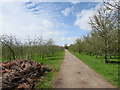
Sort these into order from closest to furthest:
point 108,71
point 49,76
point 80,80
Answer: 1. point 80,80
2. point 49,76
3. point 108,71

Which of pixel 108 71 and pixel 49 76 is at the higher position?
pixel 108 71

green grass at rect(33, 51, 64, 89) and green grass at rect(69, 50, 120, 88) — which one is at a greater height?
green grass at rect(69, 50, 120, 88)

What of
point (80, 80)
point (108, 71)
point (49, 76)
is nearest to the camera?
point (80, 80)

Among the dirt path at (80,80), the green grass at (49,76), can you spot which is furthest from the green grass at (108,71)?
the green grass at (49,76)

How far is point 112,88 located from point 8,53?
1905 centimetres

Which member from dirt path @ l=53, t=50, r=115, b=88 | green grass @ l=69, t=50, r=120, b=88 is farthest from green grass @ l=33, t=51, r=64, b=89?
green grass @ l=69, t=50, r=120, b=88

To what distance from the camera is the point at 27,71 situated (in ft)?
29.5

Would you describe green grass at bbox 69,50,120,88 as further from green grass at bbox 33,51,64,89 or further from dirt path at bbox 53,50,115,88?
green grass at bbox 33,51,64,89

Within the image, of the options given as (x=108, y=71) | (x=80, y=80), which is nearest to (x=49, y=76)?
(x=80, y=80)

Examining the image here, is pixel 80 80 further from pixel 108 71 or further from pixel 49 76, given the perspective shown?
pixel 108 71

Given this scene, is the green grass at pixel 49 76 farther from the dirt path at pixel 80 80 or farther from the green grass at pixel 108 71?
the green grass at pixel 108 71

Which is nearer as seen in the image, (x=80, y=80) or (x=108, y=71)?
(x=80, y=80)

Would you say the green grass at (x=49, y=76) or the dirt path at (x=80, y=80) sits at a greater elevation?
the dirt path at (x=80, y=80)

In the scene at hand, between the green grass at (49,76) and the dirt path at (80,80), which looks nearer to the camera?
the dirt path at (80,80)
